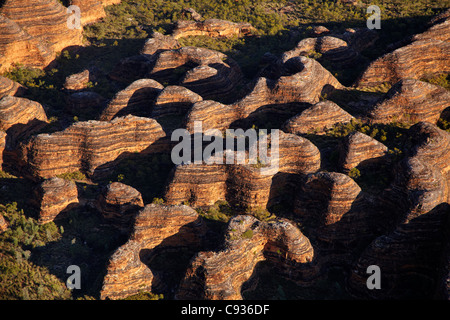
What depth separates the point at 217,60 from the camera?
65.7 m

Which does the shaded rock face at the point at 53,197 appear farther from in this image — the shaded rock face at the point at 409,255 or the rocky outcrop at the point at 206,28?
the rocky outcrop at the point at 206,28

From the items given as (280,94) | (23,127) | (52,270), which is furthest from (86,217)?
(280,94)

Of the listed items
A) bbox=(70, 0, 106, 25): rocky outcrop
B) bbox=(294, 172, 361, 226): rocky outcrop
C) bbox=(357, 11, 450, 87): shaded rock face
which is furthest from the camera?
bbox=(70, 0, 106, 25): rocky outcrop

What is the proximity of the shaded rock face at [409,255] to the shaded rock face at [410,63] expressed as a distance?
22.9 meters

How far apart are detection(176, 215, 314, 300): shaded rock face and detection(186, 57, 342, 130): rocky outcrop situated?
1484 cm

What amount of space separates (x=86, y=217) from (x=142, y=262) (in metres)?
8.83

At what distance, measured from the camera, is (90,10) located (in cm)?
7950

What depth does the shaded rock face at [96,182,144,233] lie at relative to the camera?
47.1m

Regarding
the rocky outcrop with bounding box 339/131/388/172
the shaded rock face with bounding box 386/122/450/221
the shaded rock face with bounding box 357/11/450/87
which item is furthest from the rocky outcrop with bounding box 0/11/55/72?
the shaded rock face with bounding box 386/122/450/221

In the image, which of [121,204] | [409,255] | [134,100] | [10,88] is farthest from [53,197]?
[409,255]

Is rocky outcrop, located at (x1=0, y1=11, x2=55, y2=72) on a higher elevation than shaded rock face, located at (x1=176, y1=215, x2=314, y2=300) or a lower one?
higher

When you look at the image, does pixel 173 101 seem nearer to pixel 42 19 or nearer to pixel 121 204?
pixel 121 204

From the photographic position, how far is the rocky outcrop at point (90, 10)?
78562 millimetres

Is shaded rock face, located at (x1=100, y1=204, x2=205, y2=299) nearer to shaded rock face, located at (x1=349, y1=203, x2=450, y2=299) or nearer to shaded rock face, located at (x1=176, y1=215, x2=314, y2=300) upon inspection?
shaded rock face, located at (x1=176, y1=215, x2=314, y2=300)
